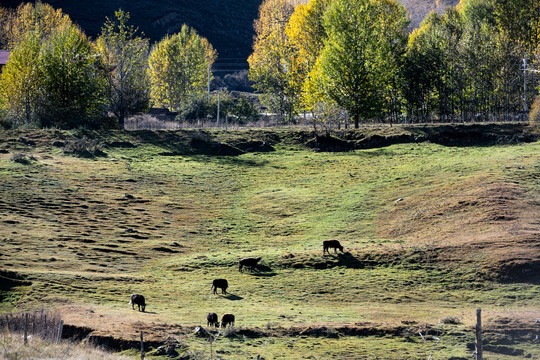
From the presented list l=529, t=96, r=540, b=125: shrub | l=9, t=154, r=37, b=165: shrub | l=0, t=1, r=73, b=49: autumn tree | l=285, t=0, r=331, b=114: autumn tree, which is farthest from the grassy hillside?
l=0, t=1, r=73, b=49: autumn tree

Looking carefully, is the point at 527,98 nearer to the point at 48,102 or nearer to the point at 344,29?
the point at 344,29

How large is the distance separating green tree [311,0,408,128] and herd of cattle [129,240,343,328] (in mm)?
35719

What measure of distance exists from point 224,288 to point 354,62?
4293 centimetres

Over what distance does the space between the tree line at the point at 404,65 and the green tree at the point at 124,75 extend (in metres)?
18.1

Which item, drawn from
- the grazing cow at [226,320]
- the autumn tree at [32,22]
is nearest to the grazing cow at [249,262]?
the grazing cow at [226,320]

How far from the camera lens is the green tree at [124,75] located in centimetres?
7444

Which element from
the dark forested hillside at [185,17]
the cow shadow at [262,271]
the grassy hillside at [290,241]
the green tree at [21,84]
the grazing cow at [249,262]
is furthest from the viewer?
the dark forested hillside at [185,17]

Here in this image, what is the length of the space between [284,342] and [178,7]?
16827 centimetres

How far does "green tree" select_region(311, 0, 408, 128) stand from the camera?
223 feet

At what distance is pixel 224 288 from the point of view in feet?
96.4

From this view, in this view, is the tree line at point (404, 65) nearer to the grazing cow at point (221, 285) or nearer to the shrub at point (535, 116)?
the shrub at point (535, 116)

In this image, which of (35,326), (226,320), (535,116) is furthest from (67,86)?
(35,326)

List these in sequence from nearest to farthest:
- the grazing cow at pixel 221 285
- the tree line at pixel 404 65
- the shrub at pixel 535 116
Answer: the grazing cow at pixel 221 285 < the shrub at pixel 535 116 < the tree line at pixel 404 65

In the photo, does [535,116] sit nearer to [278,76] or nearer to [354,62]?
[354,62]
